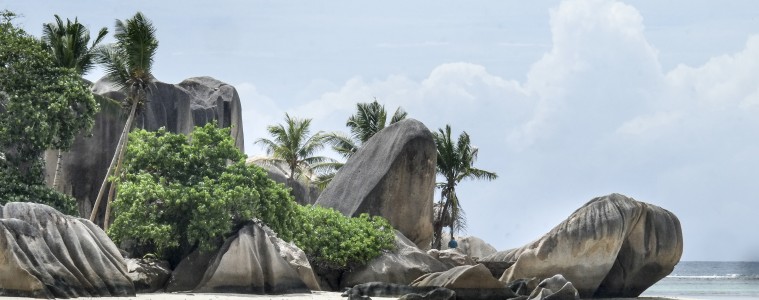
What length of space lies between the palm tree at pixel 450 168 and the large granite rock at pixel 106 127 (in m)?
9.04

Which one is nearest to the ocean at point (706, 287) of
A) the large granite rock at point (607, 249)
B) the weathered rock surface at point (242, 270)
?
the large granite rock at point (607, 249)

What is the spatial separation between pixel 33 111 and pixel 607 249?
15.1 metres

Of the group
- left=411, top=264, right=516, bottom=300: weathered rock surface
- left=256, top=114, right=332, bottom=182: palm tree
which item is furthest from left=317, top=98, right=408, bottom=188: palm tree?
left=411, top=264, right=516, bottom=300: weathered rock surface

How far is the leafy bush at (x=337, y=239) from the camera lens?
29.6 metres

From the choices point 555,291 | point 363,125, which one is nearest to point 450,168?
point 363,125

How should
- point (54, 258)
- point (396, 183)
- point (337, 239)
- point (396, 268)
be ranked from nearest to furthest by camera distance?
1. point (54, 258)
2. point (396, 268)
3. point (337, 239)
4. point (396, 183)

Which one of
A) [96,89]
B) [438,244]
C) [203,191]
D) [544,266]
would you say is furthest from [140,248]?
[438,244]

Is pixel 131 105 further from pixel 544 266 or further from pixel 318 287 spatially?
pixel 544 266

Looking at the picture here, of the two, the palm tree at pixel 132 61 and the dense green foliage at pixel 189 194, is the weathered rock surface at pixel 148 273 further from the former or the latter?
the palm tree at pixel 132 61

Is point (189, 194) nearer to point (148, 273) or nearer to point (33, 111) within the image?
point (148, 273)

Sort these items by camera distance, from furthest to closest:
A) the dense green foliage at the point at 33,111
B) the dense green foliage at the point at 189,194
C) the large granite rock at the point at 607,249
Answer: the dense green foliage at the point at 33,111
the large granite rock at the point at 607,249
the dense green foliage at the point at 189,194

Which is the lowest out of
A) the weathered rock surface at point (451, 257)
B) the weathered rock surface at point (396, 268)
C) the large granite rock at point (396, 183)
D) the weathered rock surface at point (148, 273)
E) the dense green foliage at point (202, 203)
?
the weathered rock surface at point (148, 273)

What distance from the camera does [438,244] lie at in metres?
44.0

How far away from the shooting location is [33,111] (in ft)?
92.5
